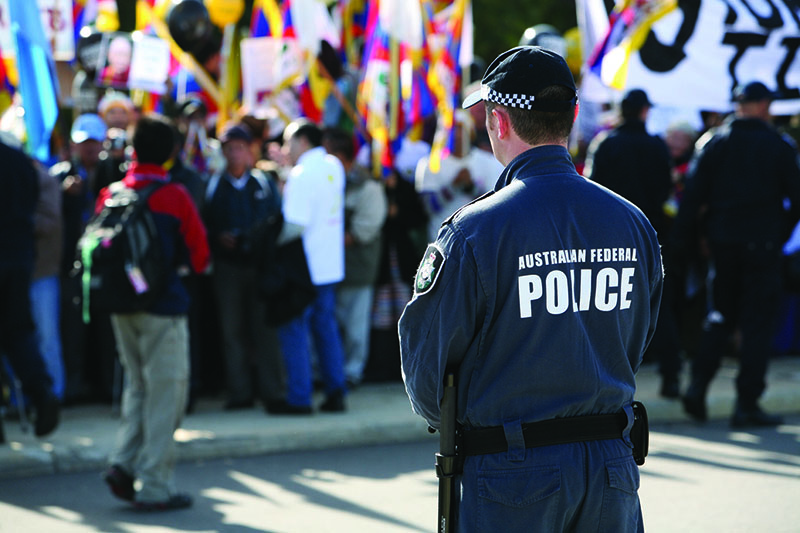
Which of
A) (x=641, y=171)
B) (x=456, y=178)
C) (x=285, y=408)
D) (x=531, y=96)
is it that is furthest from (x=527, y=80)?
(x=456, y=178)

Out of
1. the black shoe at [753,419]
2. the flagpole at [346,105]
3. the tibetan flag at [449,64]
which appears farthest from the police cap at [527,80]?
the flagpole at [346,105]

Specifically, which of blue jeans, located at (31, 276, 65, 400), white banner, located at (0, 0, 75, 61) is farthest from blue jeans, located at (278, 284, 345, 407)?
white banner, located at (0, 0, 75, 61)

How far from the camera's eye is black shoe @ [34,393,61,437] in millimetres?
6926

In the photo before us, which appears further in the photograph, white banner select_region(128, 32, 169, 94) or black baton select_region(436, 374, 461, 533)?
white banner select_region(128, 32, 169, 94)

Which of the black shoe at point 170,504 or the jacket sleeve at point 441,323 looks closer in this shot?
the jacket sleeve at point 441,323

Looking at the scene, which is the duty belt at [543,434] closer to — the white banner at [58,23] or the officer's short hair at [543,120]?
the officer's short hair at [543,120]

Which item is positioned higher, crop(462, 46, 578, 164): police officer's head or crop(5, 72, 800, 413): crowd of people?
crop(462, 46, 578, 164): police officer's head

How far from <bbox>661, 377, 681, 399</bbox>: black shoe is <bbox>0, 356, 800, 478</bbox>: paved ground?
88mm

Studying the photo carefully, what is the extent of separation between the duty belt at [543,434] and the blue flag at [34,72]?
18.6 feet

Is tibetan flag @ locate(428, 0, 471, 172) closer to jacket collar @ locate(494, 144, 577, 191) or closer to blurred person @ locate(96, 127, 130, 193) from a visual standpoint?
blurred person @ locate(96, 127, 130, 193)

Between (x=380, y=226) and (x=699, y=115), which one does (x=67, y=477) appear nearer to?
(x=380, y=226)

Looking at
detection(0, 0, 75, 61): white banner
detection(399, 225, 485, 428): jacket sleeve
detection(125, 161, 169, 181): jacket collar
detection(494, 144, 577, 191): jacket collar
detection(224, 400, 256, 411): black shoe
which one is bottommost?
detection(224, 400, 256, 411): black shoe

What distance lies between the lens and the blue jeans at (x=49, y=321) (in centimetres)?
817

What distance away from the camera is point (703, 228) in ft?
27.0
